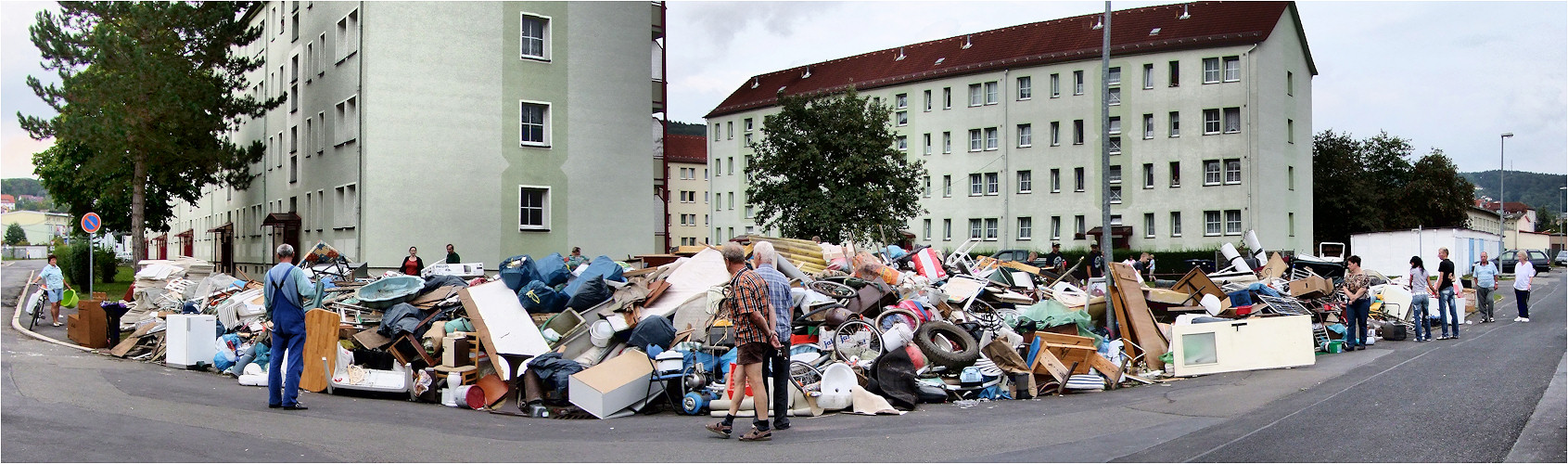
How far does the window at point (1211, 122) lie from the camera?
57438mm

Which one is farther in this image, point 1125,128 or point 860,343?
point 1125,128

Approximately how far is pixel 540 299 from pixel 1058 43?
55.5 m

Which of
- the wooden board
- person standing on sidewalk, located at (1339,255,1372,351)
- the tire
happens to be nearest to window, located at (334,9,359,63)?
the wooden board

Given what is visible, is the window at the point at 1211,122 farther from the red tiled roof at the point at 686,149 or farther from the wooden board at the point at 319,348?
the wooden board at the point at 319,348

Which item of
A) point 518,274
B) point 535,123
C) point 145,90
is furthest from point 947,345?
point 145,90

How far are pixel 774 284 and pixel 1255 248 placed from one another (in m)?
23.2

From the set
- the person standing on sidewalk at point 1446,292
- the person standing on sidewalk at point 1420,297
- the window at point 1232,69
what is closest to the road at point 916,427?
the person standing on sidewalk at point 1420,297

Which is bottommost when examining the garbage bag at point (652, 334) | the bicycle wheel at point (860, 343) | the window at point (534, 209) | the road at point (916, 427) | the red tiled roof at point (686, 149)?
the road at point (916, 427)

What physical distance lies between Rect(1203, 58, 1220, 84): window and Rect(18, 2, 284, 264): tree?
45658mm

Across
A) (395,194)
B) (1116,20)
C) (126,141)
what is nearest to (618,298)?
(395,194)

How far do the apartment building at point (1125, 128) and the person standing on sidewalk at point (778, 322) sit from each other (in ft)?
138

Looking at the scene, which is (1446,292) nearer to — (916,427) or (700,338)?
(916,427)

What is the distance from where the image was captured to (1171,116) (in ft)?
194

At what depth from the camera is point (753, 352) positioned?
856cm
